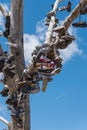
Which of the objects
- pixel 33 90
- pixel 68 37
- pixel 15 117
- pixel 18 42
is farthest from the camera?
pixel 18 42

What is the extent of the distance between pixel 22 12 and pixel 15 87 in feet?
4.48

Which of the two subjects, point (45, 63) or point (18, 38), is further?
point (18, 38)

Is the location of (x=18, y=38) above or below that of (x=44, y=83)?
above

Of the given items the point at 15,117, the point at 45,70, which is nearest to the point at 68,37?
the point at 45,70

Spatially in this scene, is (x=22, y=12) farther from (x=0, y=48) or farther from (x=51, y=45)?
(x=51, y=45)

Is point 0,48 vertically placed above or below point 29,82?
above

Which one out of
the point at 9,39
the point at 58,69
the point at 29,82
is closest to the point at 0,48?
the point at 9,39

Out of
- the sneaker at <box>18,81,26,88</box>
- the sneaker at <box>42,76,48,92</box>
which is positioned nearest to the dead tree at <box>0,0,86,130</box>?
the sneaker at <box>18,81,26,88</box>

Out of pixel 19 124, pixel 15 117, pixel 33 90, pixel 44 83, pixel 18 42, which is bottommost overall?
pixel 19 124

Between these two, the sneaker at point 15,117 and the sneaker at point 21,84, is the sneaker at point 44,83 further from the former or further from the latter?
the sneaker at point 15,117

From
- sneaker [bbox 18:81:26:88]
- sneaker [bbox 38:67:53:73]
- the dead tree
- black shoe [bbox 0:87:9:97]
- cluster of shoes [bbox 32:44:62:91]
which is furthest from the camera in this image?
black shoe [bbox 0:87:9:97]

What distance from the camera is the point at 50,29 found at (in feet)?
20.8

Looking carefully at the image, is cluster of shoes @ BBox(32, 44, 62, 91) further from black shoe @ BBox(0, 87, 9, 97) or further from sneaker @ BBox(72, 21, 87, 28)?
sneaker @ BBox(72, 21, 87, 28)

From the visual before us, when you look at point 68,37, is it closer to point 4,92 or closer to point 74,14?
point 74,14
